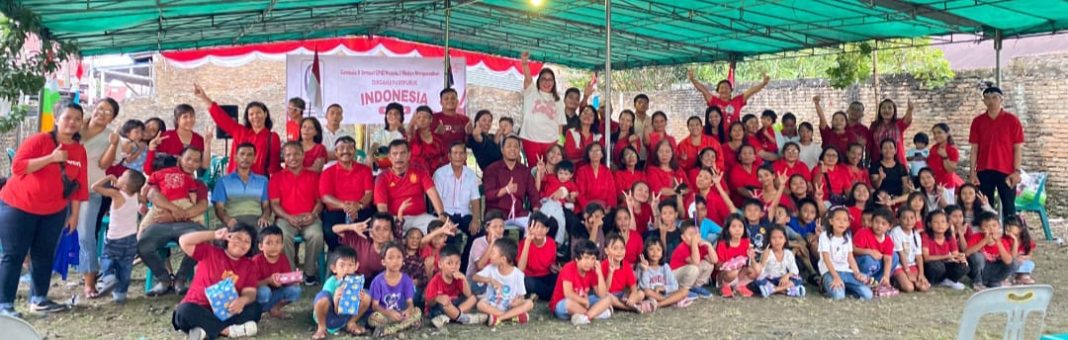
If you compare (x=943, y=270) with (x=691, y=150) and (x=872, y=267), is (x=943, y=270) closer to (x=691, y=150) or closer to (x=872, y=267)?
(x=872, y=267)

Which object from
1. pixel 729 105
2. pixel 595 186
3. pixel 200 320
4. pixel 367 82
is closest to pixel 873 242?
pixel 595 186

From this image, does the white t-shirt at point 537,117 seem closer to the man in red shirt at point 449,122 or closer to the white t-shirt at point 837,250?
the man in red shirt at point 449,122

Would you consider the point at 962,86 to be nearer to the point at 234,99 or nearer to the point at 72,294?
the point at 72,294

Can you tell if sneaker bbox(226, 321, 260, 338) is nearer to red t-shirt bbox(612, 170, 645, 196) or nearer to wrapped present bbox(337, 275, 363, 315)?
wrapped present bbox(337, 275, 363, 315)

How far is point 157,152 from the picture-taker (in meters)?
6.15

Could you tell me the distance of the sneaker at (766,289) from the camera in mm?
5895

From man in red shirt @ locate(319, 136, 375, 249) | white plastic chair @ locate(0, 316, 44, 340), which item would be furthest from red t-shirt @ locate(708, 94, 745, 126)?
white plastic chair @ locate(0, 316, 44, 340)

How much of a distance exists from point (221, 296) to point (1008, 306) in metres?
3.82

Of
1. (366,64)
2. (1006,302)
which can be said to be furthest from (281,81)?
(1006,302)

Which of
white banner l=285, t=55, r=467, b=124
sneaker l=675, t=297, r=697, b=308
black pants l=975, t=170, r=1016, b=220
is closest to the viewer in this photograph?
sneaker l=675, t=297, r=697, b=308

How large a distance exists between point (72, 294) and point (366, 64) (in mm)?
3854

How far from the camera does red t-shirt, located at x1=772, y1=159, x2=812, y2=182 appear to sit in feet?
23.4

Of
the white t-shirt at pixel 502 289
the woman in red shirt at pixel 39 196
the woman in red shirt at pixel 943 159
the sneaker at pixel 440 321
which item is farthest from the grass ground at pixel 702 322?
the woman in red shirt at pixel 943 159

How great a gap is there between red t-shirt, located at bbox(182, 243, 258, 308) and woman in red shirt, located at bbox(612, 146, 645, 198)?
122 inches
